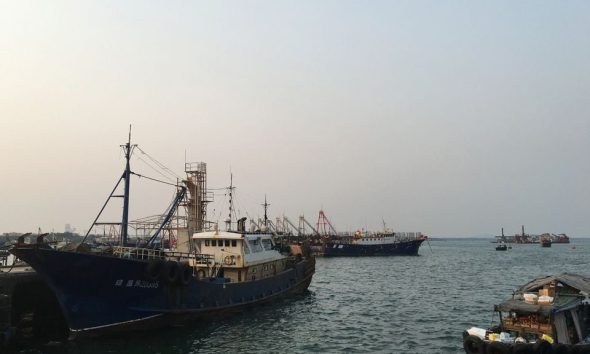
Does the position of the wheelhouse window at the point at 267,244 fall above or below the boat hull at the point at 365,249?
above

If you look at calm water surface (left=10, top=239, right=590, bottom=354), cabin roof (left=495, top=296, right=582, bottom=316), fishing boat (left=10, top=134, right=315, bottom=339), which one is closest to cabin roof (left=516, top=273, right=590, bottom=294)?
cabin roof (left=495, top=296, right=582, bottom=316)

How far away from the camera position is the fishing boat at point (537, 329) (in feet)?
47.5

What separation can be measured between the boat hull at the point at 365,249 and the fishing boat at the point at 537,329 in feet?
254

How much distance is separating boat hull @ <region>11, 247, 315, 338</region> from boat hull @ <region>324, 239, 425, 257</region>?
237 feet

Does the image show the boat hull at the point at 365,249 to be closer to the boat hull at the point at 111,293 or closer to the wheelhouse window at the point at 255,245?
the wheelhouse window at the point at 255,245

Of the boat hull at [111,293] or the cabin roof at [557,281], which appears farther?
the boat hull at [111,293]

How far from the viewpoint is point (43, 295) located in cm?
2277

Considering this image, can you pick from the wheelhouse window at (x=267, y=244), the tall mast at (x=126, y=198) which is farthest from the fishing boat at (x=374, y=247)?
the tall mast at (x=126, y=198)

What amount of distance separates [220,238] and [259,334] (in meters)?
7.39

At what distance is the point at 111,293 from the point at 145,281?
5.18ft

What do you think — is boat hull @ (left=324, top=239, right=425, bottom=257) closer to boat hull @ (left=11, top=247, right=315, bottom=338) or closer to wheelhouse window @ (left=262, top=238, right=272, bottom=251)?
wheelhouse window @ (left=262, top=238, right=272, bottom=251)

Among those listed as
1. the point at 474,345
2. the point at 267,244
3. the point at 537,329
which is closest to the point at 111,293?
the point at 267,244

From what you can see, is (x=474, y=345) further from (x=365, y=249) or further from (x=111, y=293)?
(x=365, y=249)

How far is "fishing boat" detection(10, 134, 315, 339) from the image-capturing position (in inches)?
765
